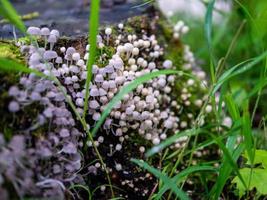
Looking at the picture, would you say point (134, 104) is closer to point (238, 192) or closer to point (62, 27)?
point (238, 192)

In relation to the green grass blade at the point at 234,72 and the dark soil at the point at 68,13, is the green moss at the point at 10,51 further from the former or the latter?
the green grass blade at the point at 234,72

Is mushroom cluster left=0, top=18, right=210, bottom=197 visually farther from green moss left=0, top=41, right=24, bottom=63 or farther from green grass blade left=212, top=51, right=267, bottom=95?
green grass blade left=212, top=51, right=267, bottom=95

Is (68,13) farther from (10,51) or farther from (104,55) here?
(10,51)

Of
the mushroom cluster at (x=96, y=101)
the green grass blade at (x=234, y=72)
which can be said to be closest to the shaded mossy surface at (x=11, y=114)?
the mushroom cluster at (x=96, y=101)

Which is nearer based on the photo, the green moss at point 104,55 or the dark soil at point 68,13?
the green moss at point 104,55

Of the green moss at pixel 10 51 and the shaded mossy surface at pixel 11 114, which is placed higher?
the green moss at pixel 10 51

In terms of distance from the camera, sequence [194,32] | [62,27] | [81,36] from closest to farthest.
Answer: [81,36] → [62,27] → [194,32]

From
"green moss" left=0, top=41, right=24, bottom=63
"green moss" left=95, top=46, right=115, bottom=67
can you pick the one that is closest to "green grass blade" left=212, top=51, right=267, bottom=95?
"green moss" left=95, top=46, right=115, bottom=67

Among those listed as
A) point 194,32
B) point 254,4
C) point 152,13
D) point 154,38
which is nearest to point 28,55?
point 154,38
